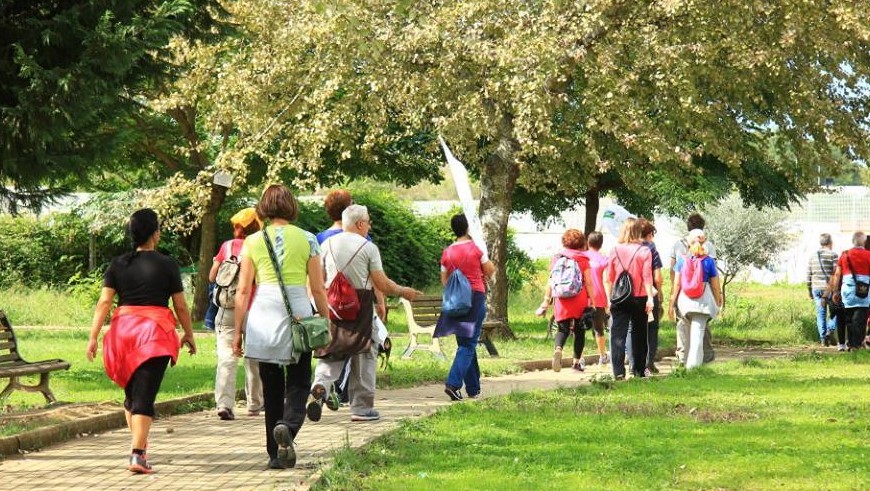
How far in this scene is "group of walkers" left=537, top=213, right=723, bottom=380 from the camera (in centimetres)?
1575

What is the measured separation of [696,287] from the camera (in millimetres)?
16531

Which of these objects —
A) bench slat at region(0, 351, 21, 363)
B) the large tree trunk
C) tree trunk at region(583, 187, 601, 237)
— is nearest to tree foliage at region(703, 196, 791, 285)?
tree trunk at region(583, 187, 601, 237)

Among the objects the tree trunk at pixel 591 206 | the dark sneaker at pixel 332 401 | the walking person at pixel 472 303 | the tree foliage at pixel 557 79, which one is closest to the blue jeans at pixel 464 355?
the walking person at pixel 472 303

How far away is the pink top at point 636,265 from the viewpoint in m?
15.6

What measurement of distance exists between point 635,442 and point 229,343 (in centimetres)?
409

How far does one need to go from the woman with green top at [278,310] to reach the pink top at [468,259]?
4.41 metres

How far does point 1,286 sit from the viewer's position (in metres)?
35.6

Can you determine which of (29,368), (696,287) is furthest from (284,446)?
(696,287)

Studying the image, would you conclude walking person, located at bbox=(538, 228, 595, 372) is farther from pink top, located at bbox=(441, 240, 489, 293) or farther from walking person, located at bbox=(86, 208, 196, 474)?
walking person, located at bbox=(86, 208, 196, 474)

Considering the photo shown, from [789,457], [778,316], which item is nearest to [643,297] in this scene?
[789,457]

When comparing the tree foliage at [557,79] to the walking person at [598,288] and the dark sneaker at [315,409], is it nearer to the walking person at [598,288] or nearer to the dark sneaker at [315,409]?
the walking person at [598,288]

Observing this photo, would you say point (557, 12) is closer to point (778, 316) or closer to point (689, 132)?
point (689, 132)

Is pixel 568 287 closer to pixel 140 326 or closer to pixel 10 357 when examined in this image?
pixel 10 357

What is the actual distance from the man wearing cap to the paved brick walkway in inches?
7.1
